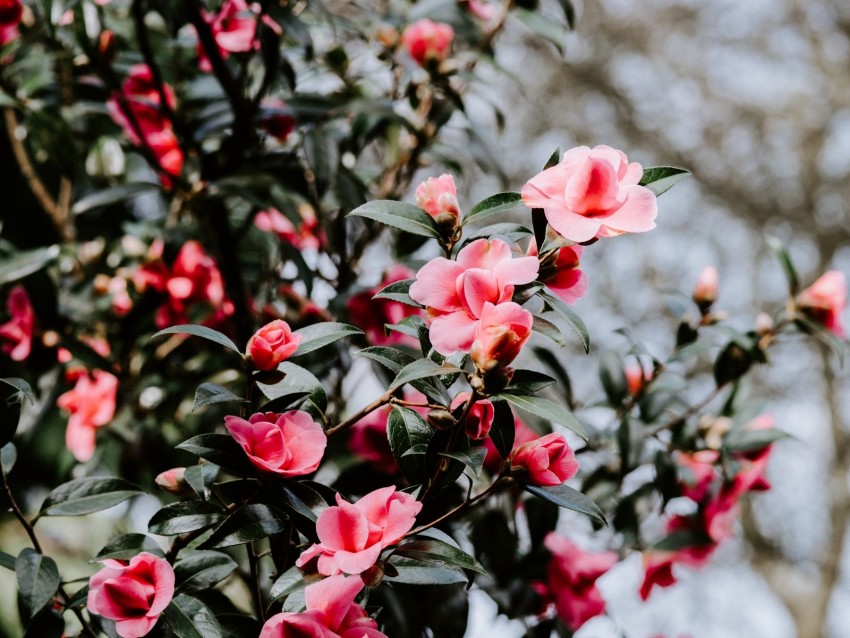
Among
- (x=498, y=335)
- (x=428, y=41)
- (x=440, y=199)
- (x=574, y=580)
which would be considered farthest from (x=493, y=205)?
(x=428, y=41)

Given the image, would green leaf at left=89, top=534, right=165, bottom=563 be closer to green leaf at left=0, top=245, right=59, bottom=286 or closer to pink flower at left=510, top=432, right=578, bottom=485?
pink flower at left=510, top=432, right=578, bottom=485

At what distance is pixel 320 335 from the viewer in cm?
65

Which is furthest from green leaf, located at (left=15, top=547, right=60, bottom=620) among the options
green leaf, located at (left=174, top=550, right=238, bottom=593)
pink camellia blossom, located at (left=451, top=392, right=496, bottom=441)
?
pink camellia blossom, located at (left=451, top=392, right=496, bottom=441)

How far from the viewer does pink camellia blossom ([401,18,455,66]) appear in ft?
3.87

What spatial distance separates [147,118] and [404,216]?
2.26ft

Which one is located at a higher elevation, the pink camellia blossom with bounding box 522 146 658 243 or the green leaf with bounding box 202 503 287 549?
the pink camellia blossom with bounding box 522 146 658 243

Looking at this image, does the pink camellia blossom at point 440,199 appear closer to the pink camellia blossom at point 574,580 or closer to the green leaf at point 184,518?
the green leaf at point 184,518

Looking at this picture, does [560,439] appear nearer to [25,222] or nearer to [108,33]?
[108,33]

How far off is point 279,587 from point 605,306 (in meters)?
4.19

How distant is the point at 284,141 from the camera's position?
1.21 metres

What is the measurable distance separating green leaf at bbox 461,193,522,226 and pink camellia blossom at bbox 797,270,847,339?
0.67 metres

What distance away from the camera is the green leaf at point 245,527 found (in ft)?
1.87

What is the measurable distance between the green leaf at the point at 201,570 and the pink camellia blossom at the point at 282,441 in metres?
0.13

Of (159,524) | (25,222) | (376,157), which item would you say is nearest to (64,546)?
(25,222)
